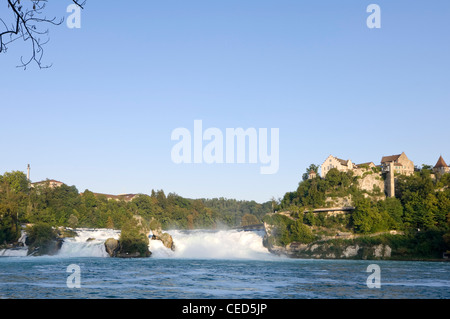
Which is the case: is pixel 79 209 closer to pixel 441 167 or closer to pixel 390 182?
pixel 390 182

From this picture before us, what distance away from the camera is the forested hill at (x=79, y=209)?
240 feet

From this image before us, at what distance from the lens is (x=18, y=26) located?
599 cm

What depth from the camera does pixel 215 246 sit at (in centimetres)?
6838

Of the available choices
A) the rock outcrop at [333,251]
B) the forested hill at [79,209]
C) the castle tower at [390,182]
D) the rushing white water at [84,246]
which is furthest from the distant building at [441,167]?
the rushing white water at [84,246]

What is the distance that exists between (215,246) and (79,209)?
34272 mm

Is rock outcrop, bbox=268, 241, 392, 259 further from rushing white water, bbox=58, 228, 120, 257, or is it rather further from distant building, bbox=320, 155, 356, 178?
rushing white water, bbox=58, 228, 120, 257

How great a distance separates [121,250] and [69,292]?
36.5 m

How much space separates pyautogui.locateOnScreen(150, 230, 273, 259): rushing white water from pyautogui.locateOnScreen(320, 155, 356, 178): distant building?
1741cm

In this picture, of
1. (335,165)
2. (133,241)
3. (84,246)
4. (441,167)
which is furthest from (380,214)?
(84,246)

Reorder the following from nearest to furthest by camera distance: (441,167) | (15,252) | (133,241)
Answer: (15,252)
(133,241)
(441,167)

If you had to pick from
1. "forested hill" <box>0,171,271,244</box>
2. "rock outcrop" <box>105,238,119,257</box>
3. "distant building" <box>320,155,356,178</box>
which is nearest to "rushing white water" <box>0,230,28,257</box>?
"forested hill" <box>0,171,271,244</box>

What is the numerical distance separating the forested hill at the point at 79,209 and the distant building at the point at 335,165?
35.1 metres

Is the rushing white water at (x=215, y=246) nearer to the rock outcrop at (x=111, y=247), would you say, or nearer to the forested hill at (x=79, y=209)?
the rock outcrop at (x=111, y=247)
